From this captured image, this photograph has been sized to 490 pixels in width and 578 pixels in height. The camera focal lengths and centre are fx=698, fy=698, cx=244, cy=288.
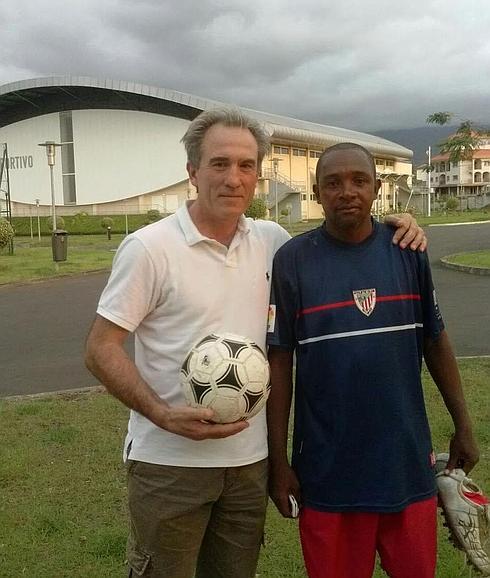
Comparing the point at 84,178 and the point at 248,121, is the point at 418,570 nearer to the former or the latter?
the point at 248,121

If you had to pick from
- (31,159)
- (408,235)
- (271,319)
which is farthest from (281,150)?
(271,319)

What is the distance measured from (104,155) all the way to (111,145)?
1.13 m

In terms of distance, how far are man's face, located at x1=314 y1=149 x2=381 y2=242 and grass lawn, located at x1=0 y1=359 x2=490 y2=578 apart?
6.69ft

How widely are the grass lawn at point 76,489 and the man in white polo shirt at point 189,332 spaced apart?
53.6 inches

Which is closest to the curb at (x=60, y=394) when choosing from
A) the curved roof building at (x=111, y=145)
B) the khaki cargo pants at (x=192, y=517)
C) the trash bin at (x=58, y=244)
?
the khaki cargo pants at (x=192, y=517)

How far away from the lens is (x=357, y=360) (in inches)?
89.8

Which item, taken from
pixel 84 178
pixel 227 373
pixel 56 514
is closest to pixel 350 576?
pixel 227 373

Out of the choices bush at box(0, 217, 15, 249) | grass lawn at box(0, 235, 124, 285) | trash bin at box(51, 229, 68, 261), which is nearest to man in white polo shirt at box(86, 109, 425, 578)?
grass lawn at box(0, 235, 124, 285)

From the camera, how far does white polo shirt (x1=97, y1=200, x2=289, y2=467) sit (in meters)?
2.23

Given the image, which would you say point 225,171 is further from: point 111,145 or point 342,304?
point 111,145

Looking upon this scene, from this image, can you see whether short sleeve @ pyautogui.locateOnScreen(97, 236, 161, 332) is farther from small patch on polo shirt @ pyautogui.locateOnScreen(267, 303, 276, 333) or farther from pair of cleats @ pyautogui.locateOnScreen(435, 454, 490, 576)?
pair of cleats @ pyautogui.locateOnScreen(435, 454, 490, 576)

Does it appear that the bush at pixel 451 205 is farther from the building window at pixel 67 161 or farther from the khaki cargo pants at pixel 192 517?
the khaki cargo pants at pixel 192 517

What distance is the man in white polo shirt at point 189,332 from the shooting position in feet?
7.31

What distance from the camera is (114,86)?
57469 millimetres
